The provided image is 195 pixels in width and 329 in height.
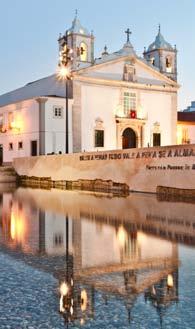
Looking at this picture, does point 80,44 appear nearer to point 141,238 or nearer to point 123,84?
point 123,84

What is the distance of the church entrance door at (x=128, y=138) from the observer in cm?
4612

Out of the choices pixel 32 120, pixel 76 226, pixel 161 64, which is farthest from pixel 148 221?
pixel 161 64

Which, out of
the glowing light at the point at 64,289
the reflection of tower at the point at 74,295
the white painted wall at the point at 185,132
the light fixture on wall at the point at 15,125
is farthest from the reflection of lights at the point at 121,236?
the white painted wall at the point at 185,132

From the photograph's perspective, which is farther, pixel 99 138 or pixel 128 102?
pixel 128 102

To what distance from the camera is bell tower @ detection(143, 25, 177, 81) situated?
50.2 metres

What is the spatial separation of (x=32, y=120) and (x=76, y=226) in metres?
32.5

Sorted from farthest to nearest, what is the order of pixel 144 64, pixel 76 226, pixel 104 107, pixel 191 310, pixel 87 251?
pixel 144 64 < pixel 104 107 < pixel 76 226 < pixel 87 251 < pixel 191 310

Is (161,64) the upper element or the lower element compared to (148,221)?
upper

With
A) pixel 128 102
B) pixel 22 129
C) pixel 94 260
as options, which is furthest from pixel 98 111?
pixel 94 260

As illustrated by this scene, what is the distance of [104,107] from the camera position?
44.5 meters

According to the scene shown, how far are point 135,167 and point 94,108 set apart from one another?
77.7 ft

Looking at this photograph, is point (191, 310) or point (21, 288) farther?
point (21, 288)

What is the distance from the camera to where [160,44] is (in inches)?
1999

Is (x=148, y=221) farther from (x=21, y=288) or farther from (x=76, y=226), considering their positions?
(x=21, y=288)
